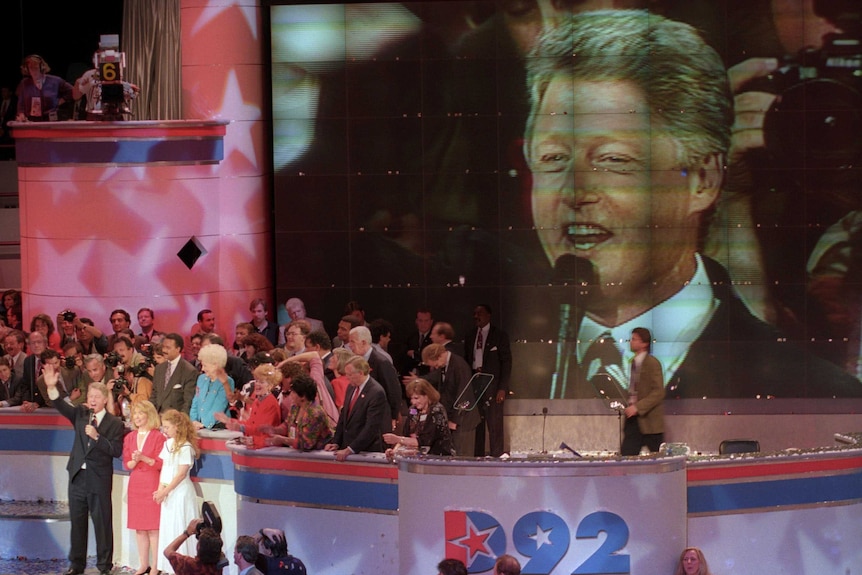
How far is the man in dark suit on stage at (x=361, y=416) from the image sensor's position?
35.9 ft

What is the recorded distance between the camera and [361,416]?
11.0m

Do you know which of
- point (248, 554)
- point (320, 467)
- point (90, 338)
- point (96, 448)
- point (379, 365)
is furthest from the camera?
point (90, 338)

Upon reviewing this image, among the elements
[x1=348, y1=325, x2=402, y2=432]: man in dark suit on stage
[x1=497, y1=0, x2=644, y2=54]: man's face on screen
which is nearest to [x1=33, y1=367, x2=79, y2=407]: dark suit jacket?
[x1=348, y1=325, x2=402, y2=432]: man in dark suit on stage

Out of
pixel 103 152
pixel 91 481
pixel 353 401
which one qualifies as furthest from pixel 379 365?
pixel 103 152

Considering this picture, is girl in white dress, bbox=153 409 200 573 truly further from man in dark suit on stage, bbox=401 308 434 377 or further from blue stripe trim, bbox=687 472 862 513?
man in dark suit on stage, bbox=401 308 434 377

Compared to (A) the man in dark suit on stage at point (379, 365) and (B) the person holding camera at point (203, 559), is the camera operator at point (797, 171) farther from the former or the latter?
(B) the person holding camera at point (203, 559)

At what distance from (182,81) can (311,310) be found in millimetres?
2443

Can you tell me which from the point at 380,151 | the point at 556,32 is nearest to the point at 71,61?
the point at 380,151

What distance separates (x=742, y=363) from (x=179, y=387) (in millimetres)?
5561

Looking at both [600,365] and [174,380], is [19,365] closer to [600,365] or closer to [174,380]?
[174,380]

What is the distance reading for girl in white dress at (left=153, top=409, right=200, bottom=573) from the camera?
38.0 feet

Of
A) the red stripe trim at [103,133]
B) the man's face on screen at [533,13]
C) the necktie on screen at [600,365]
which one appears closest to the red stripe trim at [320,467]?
the red stripe trim at [103,133]

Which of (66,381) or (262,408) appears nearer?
(262,408)

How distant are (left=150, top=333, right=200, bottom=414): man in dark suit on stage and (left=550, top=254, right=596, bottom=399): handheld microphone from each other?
424 cm
